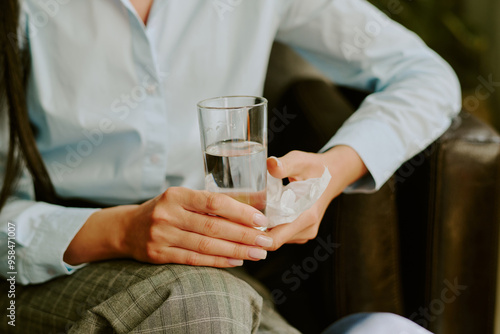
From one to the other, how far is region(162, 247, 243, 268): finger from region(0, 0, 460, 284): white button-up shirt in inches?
7.5

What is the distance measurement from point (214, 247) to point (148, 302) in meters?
0.11

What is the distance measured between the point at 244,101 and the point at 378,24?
19.4 inches

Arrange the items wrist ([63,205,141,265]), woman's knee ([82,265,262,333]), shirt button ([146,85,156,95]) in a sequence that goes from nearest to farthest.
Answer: woman's knee ([82,265,262,333]) → wrist ([63,205,141,265]) → shirt button ([146,85,156,95])

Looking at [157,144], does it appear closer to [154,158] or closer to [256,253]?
[154,158]

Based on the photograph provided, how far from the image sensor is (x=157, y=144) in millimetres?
886

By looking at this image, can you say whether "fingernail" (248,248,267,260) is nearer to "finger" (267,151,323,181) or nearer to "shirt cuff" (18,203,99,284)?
"finger" (267,151,323,181)

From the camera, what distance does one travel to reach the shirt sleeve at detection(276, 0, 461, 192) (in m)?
0.90

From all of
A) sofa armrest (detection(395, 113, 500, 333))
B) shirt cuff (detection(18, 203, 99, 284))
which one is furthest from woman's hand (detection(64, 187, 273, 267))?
sofa armrest (detection(395, 113, 500, 333))

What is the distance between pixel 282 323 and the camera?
0.83 meters

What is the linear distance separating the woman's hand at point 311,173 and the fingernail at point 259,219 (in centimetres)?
3

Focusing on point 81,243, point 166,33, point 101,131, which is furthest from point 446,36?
point 81,243

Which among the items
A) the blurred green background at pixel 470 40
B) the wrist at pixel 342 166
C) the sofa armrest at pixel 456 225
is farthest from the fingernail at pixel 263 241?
the blurred green background at pixel 470 40

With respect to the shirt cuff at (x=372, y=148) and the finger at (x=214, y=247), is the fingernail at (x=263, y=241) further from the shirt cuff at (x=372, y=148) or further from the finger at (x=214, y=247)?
the shirt cuff at (x=372, y=148)

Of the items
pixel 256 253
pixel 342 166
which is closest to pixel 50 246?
pixel 256 253
